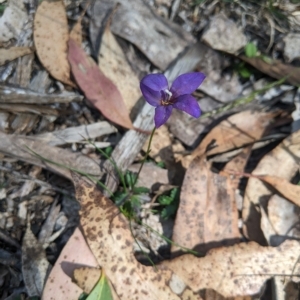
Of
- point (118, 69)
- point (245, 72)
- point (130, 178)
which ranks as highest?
point (245, 72)

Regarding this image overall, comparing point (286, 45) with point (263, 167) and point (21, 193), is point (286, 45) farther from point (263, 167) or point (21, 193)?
point (21, 193)

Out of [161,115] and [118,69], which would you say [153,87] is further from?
[118,69]

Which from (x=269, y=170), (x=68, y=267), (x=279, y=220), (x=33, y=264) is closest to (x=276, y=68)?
(x=269, y=170)

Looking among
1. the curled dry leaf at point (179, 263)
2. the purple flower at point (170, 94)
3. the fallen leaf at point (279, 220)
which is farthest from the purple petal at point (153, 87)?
the fallen leaf at point (279, 220)

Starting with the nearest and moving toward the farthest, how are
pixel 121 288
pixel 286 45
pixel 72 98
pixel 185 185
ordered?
pixel 121 288
pixel 185 185
pixel 72 98
pixel 286 45

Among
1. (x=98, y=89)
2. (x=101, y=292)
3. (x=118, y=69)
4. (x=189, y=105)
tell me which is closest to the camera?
(x=189, y=105)

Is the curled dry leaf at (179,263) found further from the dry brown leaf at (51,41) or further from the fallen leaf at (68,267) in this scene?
the dry brown leaf at (51,41)

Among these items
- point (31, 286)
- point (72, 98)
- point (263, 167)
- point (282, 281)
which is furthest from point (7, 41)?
point (282, 281)
